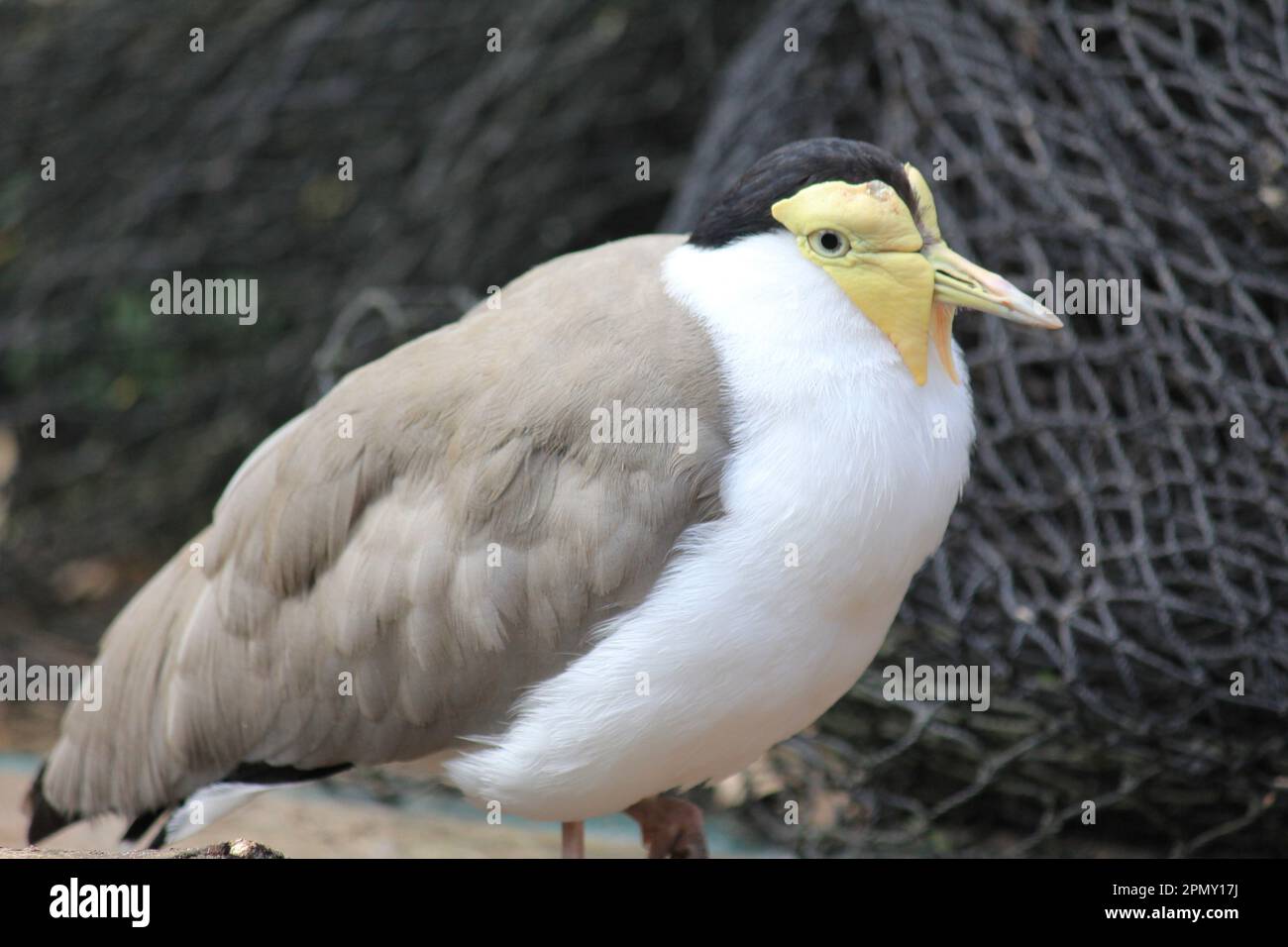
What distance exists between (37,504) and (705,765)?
12.0 feet

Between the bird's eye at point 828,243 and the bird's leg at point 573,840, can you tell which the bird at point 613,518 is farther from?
the bird's leg at point 573,840

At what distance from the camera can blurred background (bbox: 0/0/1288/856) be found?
3395 millimetres

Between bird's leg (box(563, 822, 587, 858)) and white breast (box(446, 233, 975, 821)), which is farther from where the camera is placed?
bird's leg (box(563, 822, 587, 858))

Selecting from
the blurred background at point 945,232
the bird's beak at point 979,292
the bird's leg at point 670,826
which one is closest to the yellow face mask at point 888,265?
the bird's beak at point 979,292

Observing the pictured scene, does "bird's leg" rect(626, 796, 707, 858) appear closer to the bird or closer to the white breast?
the bird

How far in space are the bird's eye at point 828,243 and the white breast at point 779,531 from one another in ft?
0.13

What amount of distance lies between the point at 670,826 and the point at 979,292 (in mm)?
1523

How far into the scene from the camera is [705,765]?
9.50ft

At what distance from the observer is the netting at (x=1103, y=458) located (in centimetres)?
333

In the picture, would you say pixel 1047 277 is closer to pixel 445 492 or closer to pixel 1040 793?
pixel 1040 793

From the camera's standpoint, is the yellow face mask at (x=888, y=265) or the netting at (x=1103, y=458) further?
the netting at (x=1103, y=458)

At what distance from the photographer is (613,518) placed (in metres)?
2.72

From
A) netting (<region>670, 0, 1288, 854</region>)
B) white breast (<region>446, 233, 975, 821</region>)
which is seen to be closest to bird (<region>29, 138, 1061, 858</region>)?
white breast (<region>446, 233, 975, 821</region>)

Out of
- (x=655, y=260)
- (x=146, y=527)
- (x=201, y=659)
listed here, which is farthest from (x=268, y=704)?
(x=146, y=527)
